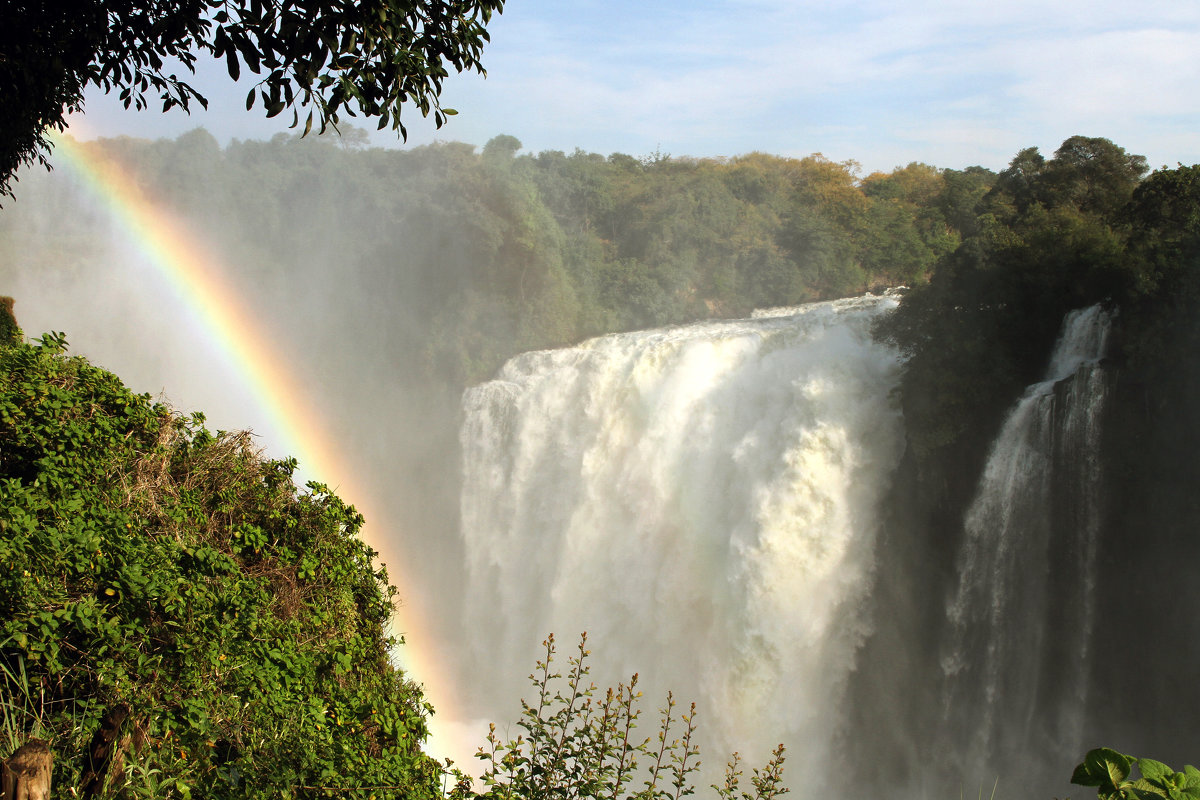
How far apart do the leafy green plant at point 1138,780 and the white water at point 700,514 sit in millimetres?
13052

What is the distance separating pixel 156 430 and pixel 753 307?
91.4ft

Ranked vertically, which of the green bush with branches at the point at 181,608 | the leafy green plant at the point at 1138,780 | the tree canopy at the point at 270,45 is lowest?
the leafy green plant at the point at 1138,780

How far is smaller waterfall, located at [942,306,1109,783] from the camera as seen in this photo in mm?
12602

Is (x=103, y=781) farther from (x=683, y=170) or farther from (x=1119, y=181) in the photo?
(x=683, y=170)

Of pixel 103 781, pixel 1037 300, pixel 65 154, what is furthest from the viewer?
pixel 65 154

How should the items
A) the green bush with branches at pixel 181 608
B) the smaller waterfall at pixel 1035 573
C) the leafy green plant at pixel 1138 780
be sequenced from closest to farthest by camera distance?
the leafy green plant at pixel 1138 780 < the green bush with branches at pixel 181 608 < the smaller waterfall at pixel 1035 573

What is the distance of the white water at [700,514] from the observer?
15.6 m

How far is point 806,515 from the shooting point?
617 inches

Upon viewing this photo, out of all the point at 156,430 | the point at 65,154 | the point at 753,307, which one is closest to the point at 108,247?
the point at 65,154

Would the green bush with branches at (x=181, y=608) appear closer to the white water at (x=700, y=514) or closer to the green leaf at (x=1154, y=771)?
the green leaf at (x=1154, y=771)

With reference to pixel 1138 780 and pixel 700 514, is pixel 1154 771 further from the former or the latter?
pixel 700 514

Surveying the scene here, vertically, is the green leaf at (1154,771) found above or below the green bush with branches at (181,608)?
below

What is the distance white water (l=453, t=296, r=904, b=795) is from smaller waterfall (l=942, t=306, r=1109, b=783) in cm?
220

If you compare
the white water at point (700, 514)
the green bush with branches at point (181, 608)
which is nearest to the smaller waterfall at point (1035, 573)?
the white water at point (700, 514)
